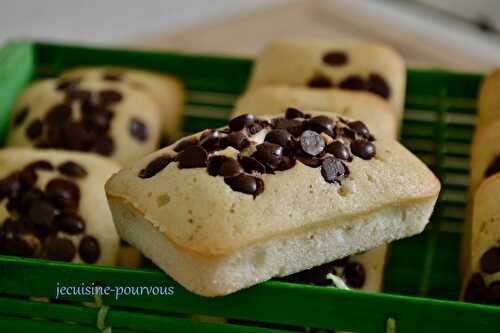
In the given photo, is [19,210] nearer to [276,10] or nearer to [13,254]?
[13,254]

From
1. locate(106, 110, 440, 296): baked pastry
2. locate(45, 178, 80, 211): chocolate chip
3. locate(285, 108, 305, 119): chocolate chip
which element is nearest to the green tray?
locate(106, 110, 440, 296): baked pastry

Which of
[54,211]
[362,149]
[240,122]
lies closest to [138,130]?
[54,211]

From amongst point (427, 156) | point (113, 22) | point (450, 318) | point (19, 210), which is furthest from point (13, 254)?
point (113, 22)

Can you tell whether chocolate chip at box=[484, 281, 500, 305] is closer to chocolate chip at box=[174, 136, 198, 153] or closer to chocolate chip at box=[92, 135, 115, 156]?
chocolate chip at box=[174, 136, 198, 153]

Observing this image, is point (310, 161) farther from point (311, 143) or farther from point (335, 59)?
point (335, 59)

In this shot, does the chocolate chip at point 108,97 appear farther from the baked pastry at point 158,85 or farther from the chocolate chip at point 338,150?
the chocolate chip at point 338,150
